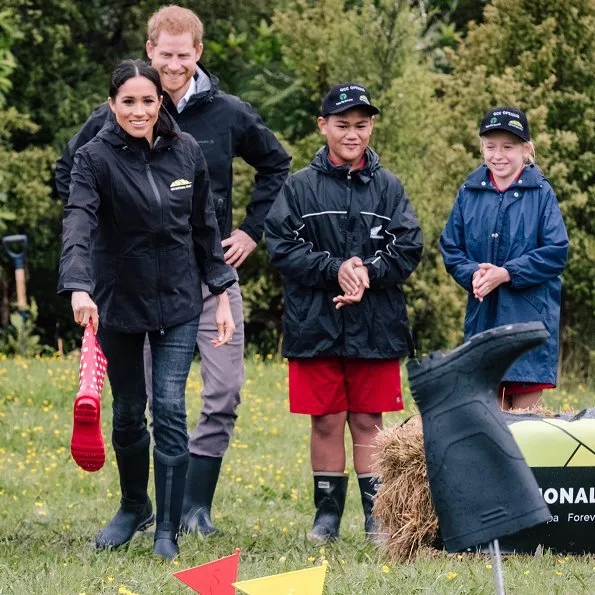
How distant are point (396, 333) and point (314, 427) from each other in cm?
64

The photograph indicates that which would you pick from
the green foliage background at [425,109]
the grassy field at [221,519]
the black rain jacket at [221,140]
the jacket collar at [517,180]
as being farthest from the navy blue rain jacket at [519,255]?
the green foliage background at [425,109]

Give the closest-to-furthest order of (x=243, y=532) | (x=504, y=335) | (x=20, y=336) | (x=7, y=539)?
(x=504, y=335), (x=7, y=539), (x=243, y=532), (x=20, y=336)

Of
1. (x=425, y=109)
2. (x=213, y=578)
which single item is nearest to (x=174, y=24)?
(x=213, y=578)

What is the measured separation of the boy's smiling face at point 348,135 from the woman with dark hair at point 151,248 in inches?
32.2

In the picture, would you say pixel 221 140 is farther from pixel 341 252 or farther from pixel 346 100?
pixel 341 252

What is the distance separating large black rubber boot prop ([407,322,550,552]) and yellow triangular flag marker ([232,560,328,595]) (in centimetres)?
62

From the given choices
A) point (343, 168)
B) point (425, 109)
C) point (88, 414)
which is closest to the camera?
point (88, 414)

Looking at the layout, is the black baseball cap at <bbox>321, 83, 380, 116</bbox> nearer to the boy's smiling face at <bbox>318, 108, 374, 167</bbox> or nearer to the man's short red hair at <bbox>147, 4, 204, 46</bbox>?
the boy's smiling face at <bbox>318, 108, 374, 167</bbox>

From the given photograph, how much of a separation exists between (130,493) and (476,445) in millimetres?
2764

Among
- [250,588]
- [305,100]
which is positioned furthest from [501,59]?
[250,588]

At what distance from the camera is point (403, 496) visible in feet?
18.3

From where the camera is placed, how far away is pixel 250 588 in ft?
13.2

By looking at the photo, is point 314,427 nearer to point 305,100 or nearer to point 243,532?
point 243,532

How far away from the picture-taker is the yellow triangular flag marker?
13.2 ft
